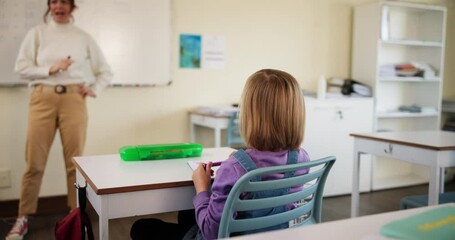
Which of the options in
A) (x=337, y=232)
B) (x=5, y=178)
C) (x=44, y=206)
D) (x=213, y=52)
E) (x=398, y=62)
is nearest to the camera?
(x=337, y=232)

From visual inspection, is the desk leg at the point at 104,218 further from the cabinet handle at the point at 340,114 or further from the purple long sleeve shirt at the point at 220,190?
the cabinet handle at the point at 340,114

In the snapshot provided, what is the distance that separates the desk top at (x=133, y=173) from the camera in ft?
4.65

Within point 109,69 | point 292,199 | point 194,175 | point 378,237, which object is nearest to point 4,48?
point 109,69

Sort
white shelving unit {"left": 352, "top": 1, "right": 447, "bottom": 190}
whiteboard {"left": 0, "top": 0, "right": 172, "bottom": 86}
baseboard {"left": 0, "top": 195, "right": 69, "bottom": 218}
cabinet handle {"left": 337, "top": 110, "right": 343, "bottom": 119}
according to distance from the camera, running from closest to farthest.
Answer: whiteboard {"left": 0, "top": 0, "right": 172, "bottom": 86}, baseboard {"left": 0, "top": 195, "right": 69, "bottom": 218}, cabinet handle {"left": 337, "top": 110, "right": 343, "bottom": 119}, white shelving unit {"left": 352, "top": 1, "right": 447, "bottom": 190}

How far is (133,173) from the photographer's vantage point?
1.59m

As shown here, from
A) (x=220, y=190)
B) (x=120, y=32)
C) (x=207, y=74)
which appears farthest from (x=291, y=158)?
(x=207, y=74)

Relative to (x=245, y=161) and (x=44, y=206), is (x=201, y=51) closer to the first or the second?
(x=44, y=206)

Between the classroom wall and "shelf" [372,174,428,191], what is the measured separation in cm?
116

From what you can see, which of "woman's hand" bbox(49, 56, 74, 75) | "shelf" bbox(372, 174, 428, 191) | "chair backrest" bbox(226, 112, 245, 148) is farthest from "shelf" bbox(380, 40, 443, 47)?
"woman's hand" bbox(49, 56, 74, 75)

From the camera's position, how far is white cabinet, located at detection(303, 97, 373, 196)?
12.6ft

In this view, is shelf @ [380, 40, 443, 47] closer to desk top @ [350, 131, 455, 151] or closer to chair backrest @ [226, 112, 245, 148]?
desk top @ [350, 131, 455, 151]

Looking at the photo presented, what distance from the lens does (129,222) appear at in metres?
3.23

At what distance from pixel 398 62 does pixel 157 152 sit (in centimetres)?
363

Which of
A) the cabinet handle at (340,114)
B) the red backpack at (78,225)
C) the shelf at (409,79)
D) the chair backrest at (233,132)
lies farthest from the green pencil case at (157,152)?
the shelf at (409,79)
